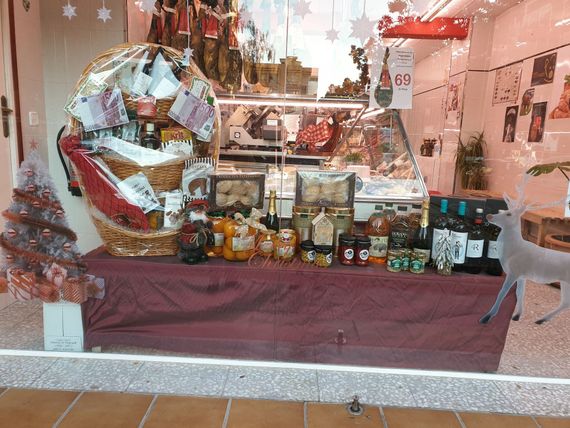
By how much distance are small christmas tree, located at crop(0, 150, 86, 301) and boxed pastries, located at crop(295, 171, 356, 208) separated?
4.48ft

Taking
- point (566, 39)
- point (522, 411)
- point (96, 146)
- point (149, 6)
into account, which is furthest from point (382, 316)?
point (566, 39)

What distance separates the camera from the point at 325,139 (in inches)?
150

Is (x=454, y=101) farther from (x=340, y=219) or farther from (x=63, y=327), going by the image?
(x=63, y=327)

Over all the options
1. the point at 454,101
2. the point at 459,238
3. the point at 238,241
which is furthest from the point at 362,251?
the point at 454,101

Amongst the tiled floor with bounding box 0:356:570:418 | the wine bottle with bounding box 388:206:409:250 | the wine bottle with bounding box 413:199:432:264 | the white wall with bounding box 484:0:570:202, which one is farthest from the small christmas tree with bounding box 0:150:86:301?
the white wall with bounding box 484:0:570:202

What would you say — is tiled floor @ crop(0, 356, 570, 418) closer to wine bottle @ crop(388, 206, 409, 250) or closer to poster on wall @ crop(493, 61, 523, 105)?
wine bottle @ crop(388, 206, 409, 250)

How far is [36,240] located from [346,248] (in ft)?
6.03

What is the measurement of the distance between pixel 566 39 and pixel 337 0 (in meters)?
2.60

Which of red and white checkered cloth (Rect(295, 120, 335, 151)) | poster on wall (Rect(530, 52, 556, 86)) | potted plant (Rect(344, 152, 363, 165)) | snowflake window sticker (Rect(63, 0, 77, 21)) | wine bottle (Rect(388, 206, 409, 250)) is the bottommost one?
wine bottle (Rect(388, 206, 409, 250))

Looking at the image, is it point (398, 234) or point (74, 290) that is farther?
point (398, 234)

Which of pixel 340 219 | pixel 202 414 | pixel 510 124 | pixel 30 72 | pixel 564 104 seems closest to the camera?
pixel 202 414

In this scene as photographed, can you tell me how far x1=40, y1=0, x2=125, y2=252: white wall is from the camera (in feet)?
10.0

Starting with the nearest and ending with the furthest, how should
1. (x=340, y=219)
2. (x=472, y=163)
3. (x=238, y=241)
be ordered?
1. (x=238, y=241)
2. (x=340, y=219)
3. (x=472, y=163)

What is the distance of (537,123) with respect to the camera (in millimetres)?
4508
